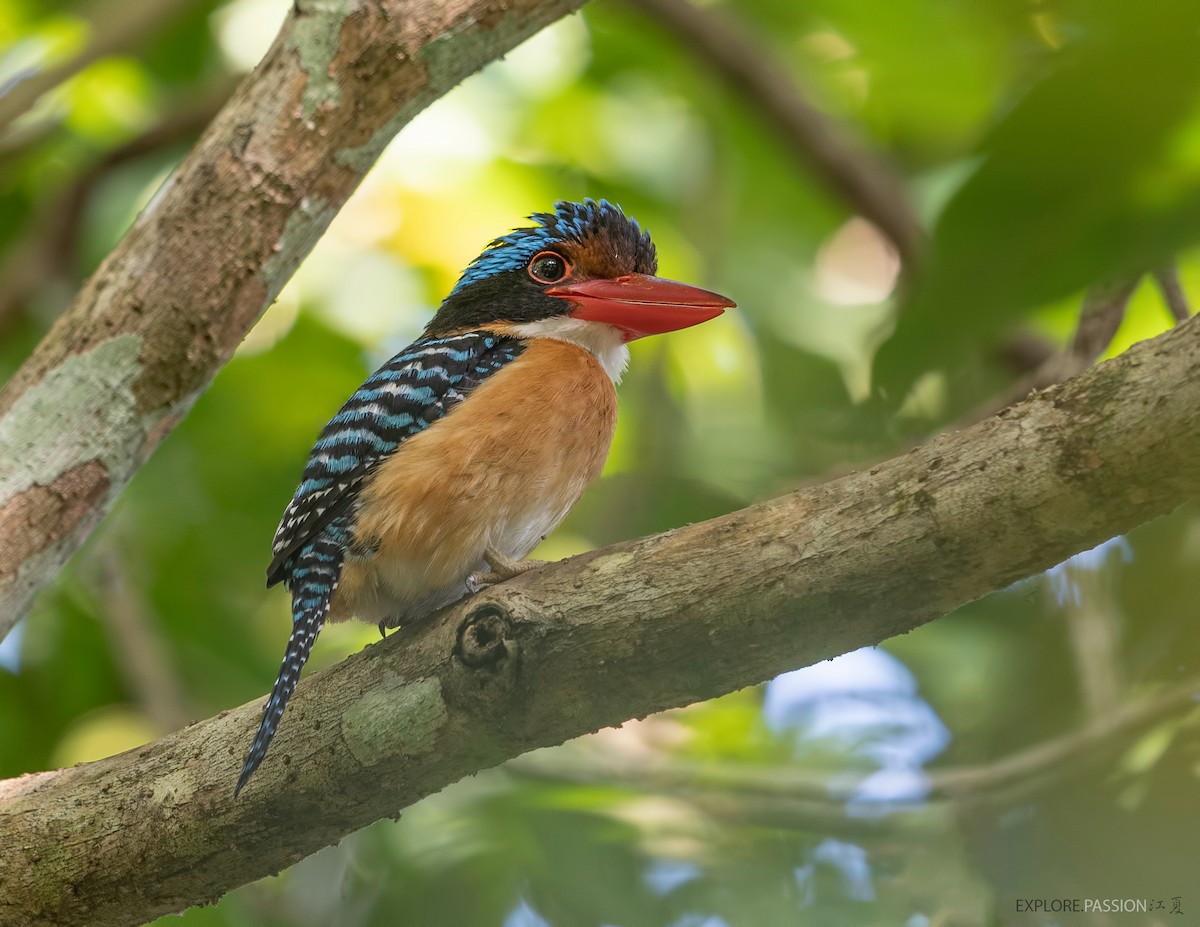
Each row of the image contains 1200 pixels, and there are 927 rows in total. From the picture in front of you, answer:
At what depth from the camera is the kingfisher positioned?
3.99 metres

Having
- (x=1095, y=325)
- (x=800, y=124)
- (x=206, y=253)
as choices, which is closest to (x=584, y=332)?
(x=206, y=253)

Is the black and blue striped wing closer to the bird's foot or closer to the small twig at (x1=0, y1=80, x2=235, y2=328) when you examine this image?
the bird's foot

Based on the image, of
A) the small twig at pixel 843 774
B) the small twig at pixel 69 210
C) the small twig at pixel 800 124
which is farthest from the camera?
the small twig at pixel 800 124

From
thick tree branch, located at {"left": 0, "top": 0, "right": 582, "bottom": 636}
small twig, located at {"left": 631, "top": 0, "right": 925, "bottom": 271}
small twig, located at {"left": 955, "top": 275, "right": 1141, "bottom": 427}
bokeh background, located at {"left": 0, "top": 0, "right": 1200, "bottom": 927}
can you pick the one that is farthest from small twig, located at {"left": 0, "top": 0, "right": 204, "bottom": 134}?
small twig, located at {"left": 955, "top": 275, "right": 1141, "bottom": 427}

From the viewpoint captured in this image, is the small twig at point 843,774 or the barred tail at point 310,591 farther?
the small twig at point 843,774

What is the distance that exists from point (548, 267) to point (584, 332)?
0.41m

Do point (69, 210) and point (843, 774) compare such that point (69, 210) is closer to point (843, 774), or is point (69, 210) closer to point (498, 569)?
point (498, 569)

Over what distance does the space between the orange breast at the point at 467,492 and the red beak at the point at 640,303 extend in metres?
0.65

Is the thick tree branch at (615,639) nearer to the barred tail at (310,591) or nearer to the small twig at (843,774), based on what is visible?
the barred tail at (310,591)

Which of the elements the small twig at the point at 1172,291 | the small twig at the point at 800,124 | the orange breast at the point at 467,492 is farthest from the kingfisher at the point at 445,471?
the small twig at the point at 800,124

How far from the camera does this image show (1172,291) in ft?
13.5

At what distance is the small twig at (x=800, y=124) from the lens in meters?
6.86

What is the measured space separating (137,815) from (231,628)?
10.7ft

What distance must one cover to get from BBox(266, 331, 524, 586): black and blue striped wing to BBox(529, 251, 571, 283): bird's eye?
25.5 inches
